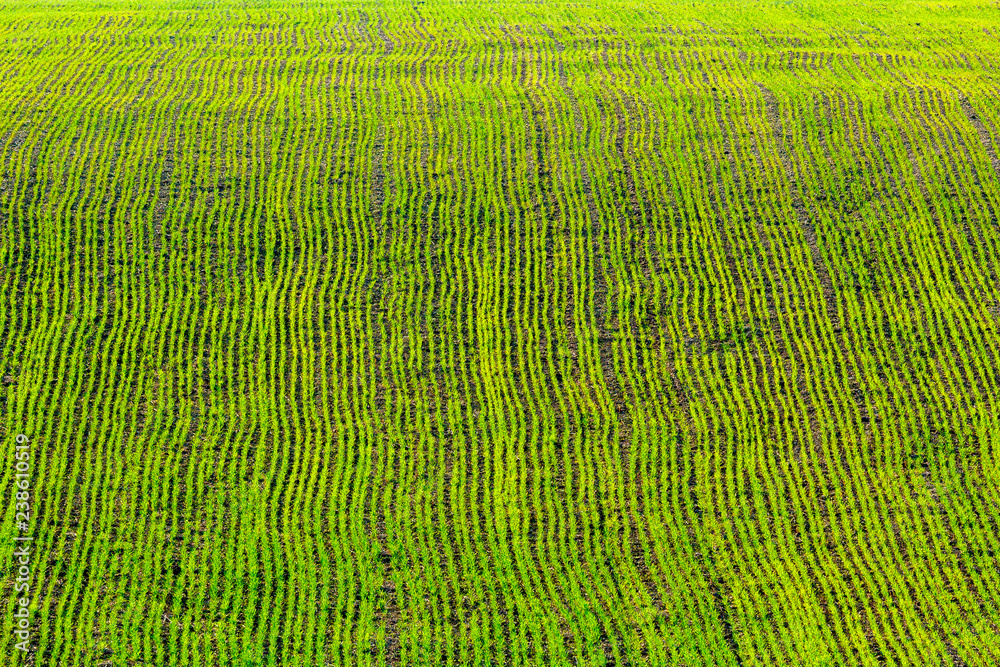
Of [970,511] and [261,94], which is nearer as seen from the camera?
[970,511]

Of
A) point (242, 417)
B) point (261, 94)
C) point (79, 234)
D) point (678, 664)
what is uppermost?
point (261, 94)

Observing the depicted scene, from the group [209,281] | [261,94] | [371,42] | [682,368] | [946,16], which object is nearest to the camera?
[682,368]

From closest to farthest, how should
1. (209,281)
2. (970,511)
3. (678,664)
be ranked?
(678,664), (970,511), (209,281)

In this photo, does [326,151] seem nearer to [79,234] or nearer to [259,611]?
[79,234]

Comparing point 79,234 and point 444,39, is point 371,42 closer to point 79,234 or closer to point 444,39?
point 444,39

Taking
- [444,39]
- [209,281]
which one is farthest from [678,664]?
[444,39]

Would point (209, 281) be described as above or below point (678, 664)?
above
